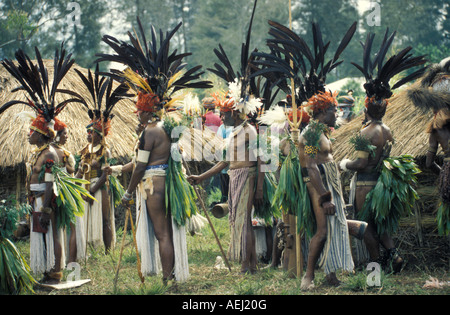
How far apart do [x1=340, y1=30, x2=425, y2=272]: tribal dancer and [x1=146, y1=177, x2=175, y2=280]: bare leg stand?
195 centimetres

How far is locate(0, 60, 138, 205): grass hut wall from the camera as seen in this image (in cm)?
841

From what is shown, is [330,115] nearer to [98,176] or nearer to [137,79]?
[137,79]

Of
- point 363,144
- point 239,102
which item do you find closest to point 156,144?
point 239,102

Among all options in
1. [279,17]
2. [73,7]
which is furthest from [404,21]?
[73,7]

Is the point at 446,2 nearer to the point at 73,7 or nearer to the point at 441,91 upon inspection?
the point at 73,7

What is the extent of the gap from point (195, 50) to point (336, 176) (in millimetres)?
22205

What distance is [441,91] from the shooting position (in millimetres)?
5262

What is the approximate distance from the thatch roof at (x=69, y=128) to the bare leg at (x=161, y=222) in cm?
310

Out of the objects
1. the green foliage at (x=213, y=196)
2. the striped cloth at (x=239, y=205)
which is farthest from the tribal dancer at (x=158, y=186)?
the green foliage at (x=213, y=196)

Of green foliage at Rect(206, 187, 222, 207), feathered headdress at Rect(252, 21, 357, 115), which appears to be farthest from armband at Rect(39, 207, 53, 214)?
green foliage at Rect(206, 187, 222, 207)

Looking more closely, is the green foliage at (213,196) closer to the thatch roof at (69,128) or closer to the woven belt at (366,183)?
the thatch roof at (69,128)

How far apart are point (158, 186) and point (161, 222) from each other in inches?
14.0

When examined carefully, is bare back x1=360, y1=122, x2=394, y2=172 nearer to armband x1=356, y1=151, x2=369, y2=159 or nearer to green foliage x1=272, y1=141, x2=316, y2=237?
armband x1=356, y1=151, x2=369, y2=159

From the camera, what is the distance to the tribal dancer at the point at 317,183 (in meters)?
5.01
